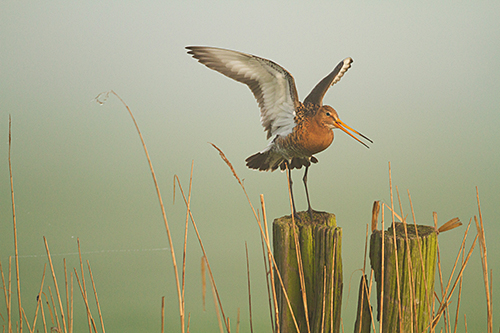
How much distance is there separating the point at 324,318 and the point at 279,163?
877 mm

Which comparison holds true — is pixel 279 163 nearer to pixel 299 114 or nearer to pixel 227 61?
pixel 299 114

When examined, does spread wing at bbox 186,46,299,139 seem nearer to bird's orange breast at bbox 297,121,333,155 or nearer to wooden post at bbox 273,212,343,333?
bird's orange breast at bbox 297,121,333,155

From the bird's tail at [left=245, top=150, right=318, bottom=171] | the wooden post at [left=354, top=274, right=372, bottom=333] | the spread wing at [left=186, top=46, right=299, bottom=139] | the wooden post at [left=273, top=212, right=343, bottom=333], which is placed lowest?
the wooden post at [left=354, top=274, right=372, bottom=333]

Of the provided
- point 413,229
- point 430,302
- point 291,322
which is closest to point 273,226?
point 291,322

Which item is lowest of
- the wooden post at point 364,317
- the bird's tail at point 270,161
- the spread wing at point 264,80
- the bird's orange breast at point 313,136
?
the wooden post at point 364,317

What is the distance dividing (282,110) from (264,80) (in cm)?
18

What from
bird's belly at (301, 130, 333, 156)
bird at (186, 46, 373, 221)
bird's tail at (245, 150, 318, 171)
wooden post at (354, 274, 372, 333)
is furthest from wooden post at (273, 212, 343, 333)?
bird's tail at (245, 150, 318, 171)

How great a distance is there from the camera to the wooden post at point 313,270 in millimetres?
1488

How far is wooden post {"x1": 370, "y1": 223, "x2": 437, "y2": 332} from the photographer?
54.6 inches

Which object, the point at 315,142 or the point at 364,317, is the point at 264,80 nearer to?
the point at 315,142

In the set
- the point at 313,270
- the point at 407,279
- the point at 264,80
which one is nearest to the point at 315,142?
the point at 264,80

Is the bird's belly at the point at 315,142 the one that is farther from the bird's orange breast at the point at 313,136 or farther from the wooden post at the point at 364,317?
the wooden post at the point at 364,317

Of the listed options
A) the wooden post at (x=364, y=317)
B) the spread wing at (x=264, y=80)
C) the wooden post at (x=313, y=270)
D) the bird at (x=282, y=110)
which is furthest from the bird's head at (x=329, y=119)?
the wooden post at (x=364, y=317)

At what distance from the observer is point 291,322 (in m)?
1.62
